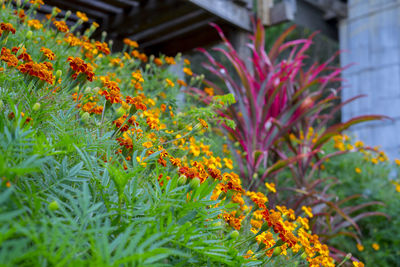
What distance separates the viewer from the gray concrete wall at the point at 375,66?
4203mm

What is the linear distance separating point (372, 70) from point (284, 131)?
2819mm

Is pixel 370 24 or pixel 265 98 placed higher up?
pixel 370 24

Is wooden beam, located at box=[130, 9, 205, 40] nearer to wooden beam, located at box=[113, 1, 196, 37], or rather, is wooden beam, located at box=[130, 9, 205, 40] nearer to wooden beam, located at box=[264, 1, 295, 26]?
wooden beam, located at box=[113, 1, 196, 37]

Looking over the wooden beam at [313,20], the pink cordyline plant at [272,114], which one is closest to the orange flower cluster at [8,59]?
the pink cordyline plant at [272,114]

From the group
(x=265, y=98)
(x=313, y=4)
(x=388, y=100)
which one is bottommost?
(x=265, y=98)

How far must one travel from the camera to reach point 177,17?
11.2 feet

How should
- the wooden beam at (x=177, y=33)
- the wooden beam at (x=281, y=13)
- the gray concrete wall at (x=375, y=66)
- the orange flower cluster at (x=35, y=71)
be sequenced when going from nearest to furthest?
the orange flower cluster at (x=35, y=71) < the wooden beam at (x=281, y=13) < the wooden beam at (x=177, y=33) < the gray concrete wall at (x=375, y=66)

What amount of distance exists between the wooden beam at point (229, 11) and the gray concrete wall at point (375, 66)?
151 centimetres

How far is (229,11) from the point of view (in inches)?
123

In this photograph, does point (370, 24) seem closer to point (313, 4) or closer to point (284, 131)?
point (313, 4)

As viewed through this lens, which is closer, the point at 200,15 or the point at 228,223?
the point at 228,223

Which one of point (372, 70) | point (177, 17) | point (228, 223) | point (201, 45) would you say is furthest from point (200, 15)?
point (228, 223)

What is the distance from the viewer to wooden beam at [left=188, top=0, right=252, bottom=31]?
9.59 feet

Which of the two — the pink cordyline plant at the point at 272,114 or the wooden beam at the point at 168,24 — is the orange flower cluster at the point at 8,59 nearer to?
the pink cordyline plant at the point at 272,114
